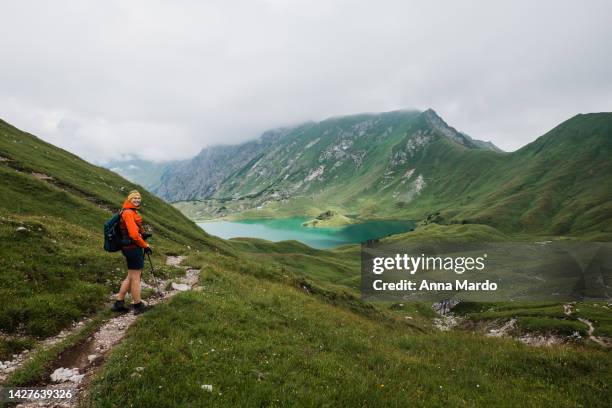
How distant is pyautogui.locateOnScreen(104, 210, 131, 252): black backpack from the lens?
14281 mm

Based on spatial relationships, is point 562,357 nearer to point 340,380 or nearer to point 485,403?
point 485,403

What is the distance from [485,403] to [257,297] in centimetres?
1263

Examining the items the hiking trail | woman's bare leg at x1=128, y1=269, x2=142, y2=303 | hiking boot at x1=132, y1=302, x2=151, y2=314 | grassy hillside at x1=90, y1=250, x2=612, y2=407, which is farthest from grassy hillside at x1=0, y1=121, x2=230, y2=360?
the hiking trail

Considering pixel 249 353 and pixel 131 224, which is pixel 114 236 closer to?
pixel 131 224

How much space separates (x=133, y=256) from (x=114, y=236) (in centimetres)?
114

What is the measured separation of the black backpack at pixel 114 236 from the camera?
46.9ft

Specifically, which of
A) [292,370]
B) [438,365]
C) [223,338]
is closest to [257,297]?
[223,338]

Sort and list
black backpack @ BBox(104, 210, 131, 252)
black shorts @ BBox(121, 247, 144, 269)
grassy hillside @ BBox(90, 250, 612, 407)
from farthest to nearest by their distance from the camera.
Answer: black shorts @ BBox(121, 247, 144, 269) < black backpack @ BBox(104, 210, 131, 252) < grassy hillside @ BBox(90, 250, 612, 407)

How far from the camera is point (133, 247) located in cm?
1471

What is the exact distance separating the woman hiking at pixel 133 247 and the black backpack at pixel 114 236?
0.37 ft

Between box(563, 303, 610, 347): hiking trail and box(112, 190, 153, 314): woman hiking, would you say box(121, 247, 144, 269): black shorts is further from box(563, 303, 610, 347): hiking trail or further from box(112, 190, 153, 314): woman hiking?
box(563, 303, 610, 347): hiking trail

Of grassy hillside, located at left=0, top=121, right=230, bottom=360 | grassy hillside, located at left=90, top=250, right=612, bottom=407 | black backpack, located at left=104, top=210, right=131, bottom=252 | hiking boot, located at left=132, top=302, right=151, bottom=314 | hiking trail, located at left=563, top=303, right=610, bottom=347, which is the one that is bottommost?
hiking trail, located at left=563, top=303, right=610, bottom=347

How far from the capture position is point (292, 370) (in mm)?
11734

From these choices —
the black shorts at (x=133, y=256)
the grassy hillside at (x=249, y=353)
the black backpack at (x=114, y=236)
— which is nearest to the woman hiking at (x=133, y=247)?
the black shorts at (x=133, y=256)
